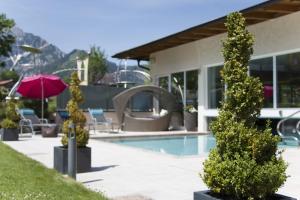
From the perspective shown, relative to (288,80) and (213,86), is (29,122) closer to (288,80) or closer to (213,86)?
(213,86)

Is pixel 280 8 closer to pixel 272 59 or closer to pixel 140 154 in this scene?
pixel 272 59

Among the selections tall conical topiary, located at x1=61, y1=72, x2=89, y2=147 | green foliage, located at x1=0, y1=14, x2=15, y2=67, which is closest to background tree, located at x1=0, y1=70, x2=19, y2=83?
green foliage, located at x1=0, y1=14, x2=15, y2=67

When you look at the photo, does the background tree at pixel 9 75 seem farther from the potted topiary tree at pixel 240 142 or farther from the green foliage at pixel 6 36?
the potted topiary tree at pixel 240 142

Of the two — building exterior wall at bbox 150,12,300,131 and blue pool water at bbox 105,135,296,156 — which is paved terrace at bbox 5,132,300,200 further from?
building exterior wall at bbox 150,12,300,131

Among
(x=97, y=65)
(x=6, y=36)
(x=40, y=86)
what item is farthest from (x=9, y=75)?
(x=40, y=86)

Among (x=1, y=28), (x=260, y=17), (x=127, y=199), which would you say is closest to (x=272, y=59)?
(x=260, y=17)

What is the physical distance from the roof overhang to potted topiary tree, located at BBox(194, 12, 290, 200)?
9628mm

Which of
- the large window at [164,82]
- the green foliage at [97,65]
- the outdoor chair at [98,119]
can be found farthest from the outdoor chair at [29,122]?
the green foliage at [97,65]

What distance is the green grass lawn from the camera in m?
5.85

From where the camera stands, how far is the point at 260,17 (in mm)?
15547

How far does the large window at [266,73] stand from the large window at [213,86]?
251cm

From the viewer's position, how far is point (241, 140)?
4.12 metres

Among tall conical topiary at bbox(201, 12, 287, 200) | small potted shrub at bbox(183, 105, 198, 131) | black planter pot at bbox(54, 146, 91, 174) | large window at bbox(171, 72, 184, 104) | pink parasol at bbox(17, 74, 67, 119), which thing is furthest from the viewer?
large window at bbox(171, 72, 184, 104)

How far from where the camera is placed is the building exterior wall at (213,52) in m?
14.9
